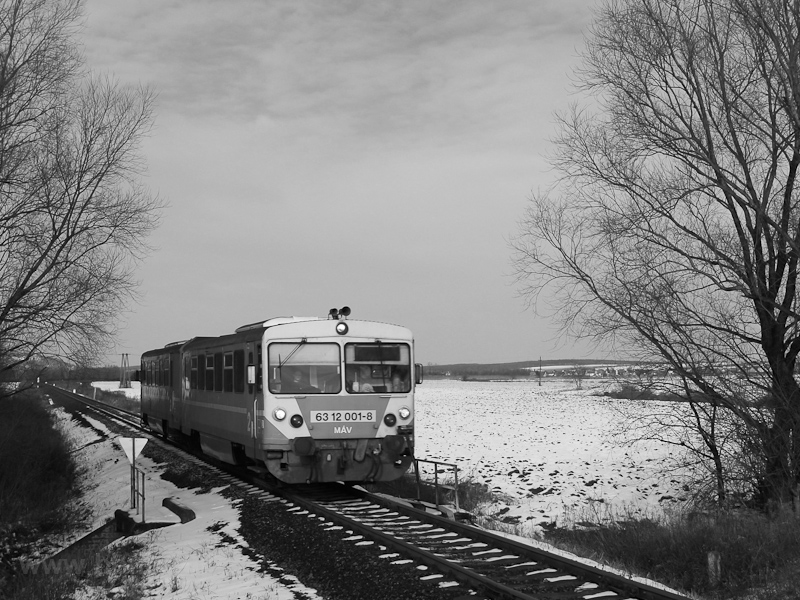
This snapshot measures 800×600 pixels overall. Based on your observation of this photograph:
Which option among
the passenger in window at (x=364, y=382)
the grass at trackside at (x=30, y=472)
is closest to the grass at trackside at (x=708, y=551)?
the passenger in window at (x=364, y=382)

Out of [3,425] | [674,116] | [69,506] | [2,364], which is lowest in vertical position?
[69,506]

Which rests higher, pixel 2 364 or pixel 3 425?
pixel 2 364

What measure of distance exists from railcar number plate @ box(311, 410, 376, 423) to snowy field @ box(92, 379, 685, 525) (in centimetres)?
285

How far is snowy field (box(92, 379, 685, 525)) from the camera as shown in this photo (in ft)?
49.3

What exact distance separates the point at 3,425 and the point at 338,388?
41.8ft

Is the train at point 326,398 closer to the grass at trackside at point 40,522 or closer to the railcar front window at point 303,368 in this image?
the railcar front window at point 303,368

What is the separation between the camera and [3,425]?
21.6 metres

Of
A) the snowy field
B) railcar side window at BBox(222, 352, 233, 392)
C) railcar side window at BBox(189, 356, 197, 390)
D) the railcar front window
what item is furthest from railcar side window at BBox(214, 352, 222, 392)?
the snowy field

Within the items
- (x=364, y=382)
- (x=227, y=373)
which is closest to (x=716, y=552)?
(x=364, y=382)

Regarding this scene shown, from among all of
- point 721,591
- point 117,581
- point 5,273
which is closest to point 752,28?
point 721,591

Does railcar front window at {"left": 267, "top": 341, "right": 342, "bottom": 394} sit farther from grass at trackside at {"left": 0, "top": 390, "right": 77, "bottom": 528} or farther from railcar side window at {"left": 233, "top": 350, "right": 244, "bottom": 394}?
grass at trackside at {"left": 0, "top": 390, "right": 77, "bottom": 528}

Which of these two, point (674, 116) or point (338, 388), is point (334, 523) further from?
point (674, 116)

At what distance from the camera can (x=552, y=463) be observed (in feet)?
66.3

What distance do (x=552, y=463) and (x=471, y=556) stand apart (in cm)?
1178
